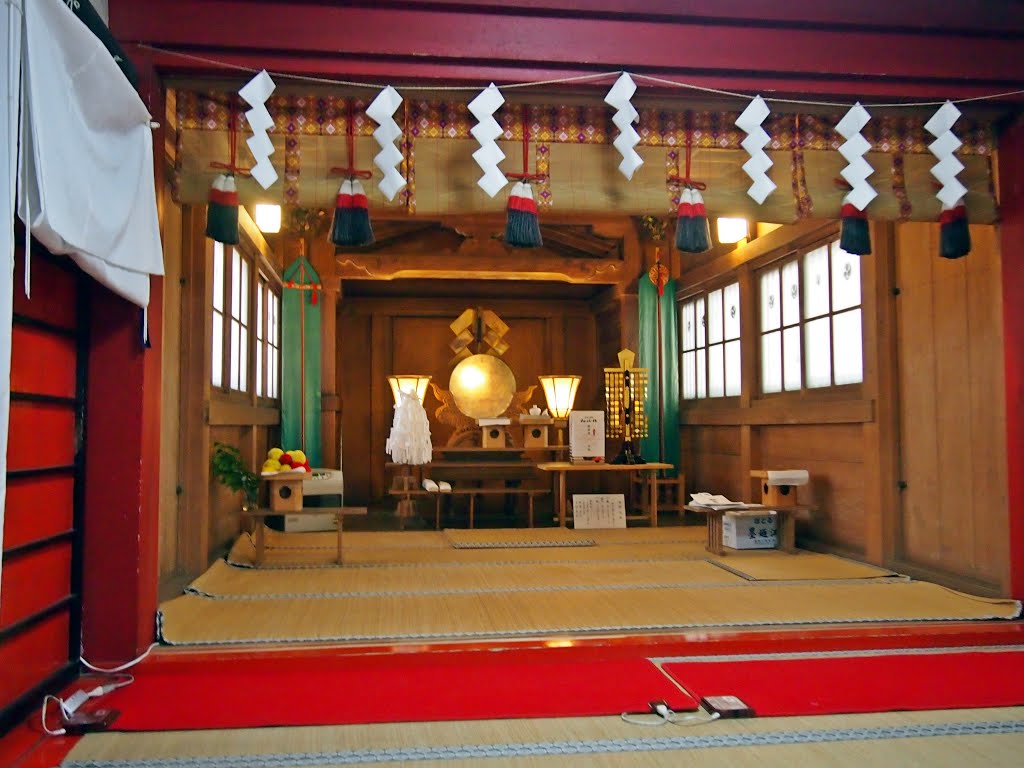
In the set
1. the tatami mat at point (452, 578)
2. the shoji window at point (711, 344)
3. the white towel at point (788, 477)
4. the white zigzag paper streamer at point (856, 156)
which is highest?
the white zigzag paper streamer at point (856, 156)

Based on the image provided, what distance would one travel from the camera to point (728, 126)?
3.93m

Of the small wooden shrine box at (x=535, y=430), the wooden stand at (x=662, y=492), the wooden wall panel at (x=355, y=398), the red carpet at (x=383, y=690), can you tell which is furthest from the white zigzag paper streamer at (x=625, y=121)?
the wooden wall panel at (x=355, y=398)

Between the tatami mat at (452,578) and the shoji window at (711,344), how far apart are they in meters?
2.71

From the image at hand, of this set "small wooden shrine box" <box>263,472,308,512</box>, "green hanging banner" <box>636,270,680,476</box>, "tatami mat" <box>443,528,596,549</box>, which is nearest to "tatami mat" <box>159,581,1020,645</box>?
"small wooden shrine box" <box>263,472,308,512</box>

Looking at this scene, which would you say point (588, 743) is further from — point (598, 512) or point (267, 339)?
point (267, 339)

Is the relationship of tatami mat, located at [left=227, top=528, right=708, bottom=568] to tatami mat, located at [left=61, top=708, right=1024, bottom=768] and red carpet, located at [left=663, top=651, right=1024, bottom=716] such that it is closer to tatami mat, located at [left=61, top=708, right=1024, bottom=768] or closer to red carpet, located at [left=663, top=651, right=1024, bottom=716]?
red carpet, located at [left=663, top=651, right=1024, bottom=716]

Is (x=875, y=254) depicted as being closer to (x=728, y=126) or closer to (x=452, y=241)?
(x=728, y=126)

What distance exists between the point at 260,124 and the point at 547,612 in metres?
2.51

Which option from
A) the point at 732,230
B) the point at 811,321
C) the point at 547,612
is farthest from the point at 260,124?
the point at 732,230

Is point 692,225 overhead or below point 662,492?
overhead

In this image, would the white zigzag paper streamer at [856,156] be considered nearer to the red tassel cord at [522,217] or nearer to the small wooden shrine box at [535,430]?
the red tassel cord at [522,217]

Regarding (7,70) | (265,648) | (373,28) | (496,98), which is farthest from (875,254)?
(7,70)

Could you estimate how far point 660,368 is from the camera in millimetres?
8336

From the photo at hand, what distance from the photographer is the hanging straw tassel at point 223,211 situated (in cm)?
342
